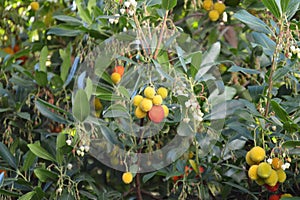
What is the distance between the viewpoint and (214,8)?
1.79 meters

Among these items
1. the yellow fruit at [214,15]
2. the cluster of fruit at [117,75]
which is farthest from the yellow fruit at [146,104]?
the yellow fruit at [214,15]

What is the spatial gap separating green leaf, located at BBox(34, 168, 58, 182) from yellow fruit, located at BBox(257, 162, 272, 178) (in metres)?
0.50

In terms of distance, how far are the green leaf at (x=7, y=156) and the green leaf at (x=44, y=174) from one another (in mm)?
123

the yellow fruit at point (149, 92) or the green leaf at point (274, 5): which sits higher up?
the green leaf at point (274, 5)

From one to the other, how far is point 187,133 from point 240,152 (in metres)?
0.18

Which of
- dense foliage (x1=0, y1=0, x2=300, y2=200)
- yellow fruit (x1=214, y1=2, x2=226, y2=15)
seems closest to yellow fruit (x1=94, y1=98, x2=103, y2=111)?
dense foliage (x1=0, y1=0, x2=300, y2=200)

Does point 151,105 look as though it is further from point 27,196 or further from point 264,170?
point 27,196

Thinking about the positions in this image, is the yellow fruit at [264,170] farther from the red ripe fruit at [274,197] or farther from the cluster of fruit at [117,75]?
the cluster of fruit at [117,75]

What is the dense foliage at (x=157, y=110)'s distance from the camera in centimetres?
130

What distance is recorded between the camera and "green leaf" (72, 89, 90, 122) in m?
1.31

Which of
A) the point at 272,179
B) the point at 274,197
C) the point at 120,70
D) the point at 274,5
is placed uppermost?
the point at 274,5

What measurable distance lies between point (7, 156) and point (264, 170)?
0.66m

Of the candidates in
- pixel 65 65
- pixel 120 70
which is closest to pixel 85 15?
pixel 65 65

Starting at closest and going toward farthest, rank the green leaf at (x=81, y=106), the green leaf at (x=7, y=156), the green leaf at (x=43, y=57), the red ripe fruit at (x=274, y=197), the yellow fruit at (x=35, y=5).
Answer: the green leaf at (x=81, y=106), the red ripe fruit at (x=274, y=197), the green leaf at (x=7, y=156), the green leaf at (x=43, y=57), the yellow fruit at (x=35, y=5)
